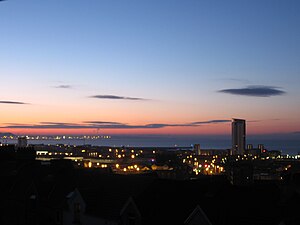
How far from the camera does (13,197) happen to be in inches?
1289

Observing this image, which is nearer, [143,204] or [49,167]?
[143,204]

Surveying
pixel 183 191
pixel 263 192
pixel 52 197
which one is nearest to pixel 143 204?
pixel 183 191

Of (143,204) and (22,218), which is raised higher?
(143,204)

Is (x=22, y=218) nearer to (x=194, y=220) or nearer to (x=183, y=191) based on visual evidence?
(x=183, y=191)

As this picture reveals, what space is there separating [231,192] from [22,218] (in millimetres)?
16563

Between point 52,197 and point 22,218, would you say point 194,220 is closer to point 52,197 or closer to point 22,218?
point 52,197

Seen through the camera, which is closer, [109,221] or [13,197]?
[109,221]

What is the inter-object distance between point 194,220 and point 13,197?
16.4 metres

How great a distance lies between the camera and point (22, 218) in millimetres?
32125

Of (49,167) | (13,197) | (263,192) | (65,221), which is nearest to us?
(263,192)

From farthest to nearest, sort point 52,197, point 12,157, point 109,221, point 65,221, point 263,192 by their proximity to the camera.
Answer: point 12,157
point 52,197
point 65,221
point 109,221
point 263,192

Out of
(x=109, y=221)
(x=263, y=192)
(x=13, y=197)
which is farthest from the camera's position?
(x=13, y=197)

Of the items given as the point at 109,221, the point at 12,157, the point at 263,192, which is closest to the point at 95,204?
the point at 109,221

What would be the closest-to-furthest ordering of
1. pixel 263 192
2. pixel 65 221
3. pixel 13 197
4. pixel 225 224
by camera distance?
pixel 225 224, pixel 263 192, pixel 65 221, pixel 13 197
